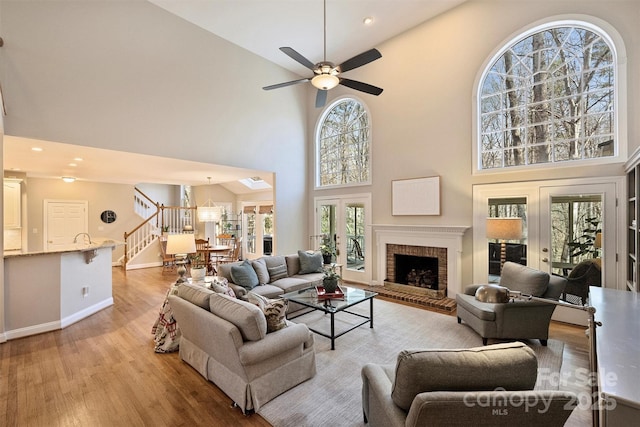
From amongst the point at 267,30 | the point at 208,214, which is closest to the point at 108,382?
the point at 208,214

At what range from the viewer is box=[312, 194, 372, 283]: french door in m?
6.36

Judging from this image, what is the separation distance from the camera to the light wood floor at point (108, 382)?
218 centimetres

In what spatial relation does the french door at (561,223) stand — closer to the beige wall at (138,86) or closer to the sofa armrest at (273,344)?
the sofa armrest at (273,344)

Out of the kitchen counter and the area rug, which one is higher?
the kitchen counter

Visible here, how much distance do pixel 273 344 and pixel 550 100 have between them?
528cm

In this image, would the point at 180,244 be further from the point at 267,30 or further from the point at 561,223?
the point at 561,223

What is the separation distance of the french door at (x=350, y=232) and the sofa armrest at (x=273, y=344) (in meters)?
3.95


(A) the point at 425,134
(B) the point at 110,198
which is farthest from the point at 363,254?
(B) the point at 110,198

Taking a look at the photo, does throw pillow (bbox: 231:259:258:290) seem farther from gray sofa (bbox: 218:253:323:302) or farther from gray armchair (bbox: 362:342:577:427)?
gray armchair (bbox: 362:342:577:427)

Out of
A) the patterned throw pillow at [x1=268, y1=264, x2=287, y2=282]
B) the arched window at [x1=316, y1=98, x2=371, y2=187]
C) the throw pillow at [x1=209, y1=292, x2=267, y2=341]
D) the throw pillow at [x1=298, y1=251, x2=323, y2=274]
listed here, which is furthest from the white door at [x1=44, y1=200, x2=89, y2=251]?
the throw pillow at [x1=209, y1=292, x2=267, y2=341]

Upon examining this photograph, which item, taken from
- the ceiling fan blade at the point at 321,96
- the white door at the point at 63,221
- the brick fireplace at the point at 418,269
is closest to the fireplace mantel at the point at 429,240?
the brick fireplace at the point at 418,269

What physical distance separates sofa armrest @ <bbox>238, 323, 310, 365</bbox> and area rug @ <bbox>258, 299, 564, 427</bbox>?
16.1 inches

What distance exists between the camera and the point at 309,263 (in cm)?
530

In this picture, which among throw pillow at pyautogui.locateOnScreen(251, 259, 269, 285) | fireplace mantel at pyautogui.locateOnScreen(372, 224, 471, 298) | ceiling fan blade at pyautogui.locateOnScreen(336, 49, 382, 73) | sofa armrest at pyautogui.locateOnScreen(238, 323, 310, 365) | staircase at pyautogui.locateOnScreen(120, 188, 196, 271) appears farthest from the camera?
staircase at pyautogui.locateOnScreen(120, 188, 196, 271)
